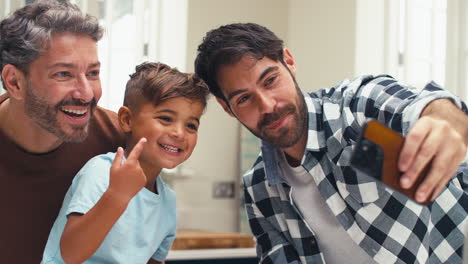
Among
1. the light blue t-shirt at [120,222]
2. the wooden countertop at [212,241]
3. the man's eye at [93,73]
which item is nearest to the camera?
the light blue t-shirt at [120,222]

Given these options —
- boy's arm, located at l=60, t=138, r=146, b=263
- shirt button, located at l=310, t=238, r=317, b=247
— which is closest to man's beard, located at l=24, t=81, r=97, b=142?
boy's arm, located at l=60, t=138, r=146, b=263

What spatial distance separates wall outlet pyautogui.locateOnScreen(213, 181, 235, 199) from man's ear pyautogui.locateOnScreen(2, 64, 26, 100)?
8.88 feet

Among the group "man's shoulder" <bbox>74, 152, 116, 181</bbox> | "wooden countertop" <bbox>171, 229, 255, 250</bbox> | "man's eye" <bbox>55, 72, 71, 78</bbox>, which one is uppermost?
"man's eye" <bbox>55, 72, 71, 78</bbox>

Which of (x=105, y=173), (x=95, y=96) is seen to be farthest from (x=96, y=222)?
(x=95, y=96)

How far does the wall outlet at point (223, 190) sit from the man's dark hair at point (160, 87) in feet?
8.43

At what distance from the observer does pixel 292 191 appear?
168 cm

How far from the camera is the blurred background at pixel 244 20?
362cm

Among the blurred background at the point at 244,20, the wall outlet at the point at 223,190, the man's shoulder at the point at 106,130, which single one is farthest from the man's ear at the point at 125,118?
the wall outlet at the point at 223,190

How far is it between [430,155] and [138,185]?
608 millimetres

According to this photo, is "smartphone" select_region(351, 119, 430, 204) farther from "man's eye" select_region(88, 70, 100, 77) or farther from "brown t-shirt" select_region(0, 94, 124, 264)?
"brown t-shirt" select_region(0, 94, 124, 264)

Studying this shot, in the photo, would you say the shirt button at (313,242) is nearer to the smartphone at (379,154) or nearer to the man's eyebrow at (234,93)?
the man's eyebrow at (234,93)

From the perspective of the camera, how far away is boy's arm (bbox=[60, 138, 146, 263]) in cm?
126

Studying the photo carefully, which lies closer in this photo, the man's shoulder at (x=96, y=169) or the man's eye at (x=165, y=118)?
the man's shoulder at (x=96, y=169)

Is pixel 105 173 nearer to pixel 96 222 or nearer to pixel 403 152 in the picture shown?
pixel 96 222
